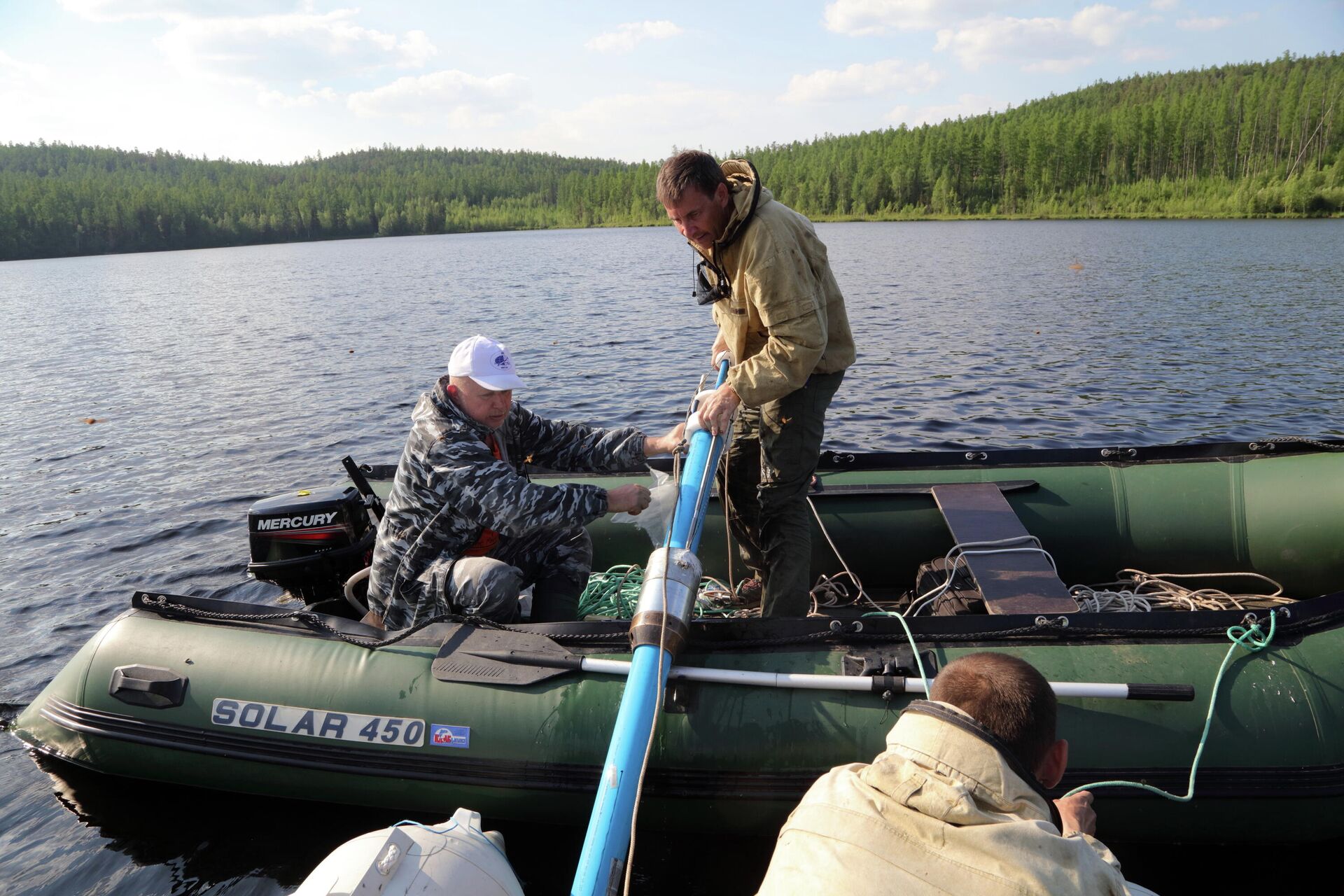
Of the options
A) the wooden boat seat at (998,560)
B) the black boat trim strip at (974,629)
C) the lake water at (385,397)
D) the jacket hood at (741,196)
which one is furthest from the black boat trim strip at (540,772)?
the jacket hood at (741,196)

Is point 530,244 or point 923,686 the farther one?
point 530,244

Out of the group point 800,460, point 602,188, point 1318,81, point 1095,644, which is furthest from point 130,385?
point 602,188

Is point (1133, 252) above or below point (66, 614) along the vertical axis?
above

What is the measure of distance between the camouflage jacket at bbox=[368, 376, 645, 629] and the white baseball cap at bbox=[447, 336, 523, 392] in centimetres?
17

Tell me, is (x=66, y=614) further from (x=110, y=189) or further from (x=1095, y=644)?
(x=110, y=189)

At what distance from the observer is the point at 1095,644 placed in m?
3.39

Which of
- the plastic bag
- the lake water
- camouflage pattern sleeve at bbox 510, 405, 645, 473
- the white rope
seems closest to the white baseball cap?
camouflage pattern sleeve at bbox 510, 405, 645, 473

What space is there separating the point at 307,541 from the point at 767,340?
2.63 meters

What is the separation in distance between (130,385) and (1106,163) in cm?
7386

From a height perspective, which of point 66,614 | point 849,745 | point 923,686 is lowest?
point 66,614

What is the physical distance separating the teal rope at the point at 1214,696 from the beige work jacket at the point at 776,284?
1880 millimetres

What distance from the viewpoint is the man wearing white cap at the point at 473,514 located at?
3.69 metres

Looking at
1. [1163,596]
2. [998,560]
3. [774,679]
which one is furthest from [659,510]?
[1163,596]

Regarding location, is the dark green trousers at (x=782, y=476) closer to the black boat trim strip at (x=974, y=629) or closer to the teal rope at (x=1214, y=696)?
the black boat trim strip at (x=974, y=629)
